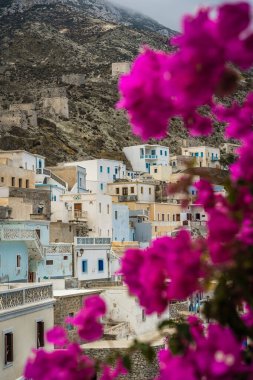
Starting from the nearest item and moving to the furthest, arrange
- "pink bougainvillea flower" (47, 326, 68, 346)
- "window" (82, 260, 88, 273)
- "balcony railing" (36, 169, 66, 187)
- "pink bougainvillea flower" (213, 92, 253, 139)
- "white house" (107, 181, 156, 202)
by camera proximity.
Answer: "pink bougainvillea flower" (213, 92, 253, 139) < "pink bougainvillea flower" (47, 326, 68, 346) < "window" (82, 260, 88, 273) < "balcony railing" (36, 169, 66, 187) < "white house" (107, 181, 156, 202)

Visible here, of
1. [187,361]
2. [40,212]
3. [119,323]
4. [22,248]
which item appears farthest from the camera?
[40,212]

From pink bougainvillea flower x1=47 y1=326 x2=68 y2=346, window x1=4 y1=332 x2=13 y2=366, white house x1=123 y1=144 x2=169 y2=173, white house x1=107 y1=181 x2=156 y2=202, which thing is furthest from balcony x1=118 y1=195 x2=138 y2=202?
pink bougainvillea flower x1=47 y1=326 x2=68 y2=346

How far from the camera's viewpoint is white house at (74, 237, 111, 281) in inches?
1613

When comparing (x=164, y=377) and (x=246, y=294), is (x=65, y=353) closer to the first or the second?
(x=164, y=377)

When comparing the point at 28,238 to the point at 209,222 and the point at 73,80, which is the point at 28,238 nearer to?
the point at 209,222

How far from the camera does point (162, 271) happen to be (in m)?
3.23

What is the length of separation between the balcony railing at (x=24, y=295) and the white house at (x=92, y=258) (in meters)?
18.2

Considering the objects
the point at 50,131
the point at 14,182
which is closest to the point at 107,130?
the point at 50,131

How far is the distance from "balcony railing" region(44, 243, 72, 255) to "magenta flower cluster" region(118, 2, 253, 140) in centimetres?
3526

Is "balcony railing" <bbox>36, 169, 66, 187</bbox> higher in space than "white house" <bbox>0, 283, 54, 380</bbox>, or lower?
higher

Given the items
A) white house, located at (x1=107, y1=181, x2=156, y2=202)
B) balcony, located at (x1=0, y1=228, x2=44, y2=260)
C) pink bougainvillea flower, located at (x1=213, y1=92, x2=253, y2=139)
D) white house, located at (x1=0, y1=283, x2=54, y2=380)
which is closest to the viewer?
pink bougainvillea flower, located at (x1=213, y1=92, x2=253, y2=139)

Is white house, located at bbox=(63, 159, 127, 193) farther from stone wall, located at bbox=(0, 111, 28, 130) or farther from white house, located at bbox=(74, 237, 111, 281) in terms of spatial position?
white house, located at bbox=(74, 237, 111, 281)

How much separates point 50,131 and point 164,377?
114 meters

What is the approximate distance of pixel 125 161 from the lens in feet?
334
